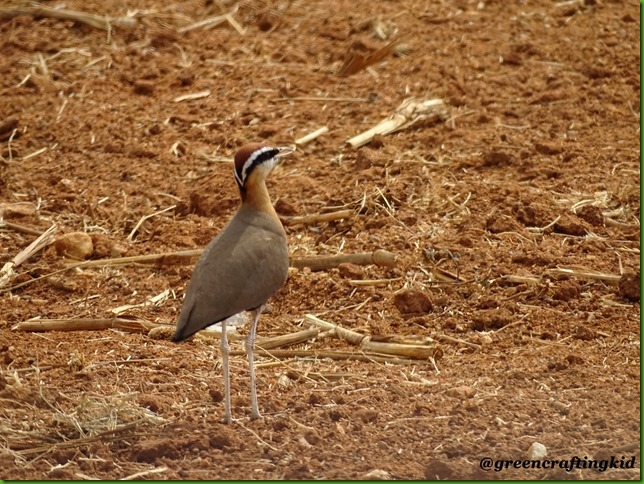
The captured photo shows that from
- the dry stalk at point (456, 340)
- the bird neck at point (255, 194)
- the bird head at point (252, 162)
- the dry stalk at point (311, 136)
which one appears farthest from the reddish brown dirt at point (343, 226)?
the bird head at point (252, 162)

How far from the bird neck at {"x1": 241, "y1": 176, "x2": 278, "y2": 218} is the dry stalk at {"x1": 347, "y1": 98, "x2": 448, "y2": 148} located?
129 inches

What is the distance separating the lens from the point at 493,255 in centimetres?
852

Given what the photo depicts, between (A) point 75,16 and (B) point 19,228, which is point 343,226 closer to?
(B) point 19,228

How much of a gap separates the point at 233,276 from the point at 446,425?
1416mm

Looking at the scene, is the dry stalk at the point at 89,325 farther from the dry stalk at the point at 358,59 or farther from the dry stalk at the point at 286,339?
the dry stalk at the point at 358,59

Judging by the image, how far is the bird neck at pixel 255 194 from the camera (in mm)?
6957

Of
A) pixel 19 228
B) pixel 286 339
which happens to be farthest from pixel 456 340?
pixel 19 228

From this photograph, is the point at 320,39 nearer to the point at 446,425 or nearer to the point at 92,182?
the point at 92,182

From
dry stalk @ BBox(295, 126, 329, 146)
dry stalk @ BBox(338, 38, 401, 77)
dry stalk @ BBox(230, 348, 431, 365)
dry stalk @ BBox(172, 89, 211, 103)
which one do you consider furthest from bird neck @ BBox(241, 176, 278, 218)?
dry stalk @ BBox(338, 38, 401, 77)

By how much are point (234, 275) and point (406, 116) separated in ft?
14.5

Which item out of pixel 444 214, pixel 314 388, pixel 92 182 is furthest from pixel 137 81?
pixel 314 388

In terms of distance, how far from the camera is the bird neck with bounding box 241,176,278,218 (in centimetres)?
696

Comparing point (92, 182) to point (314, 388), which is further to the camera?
point (92, 182)

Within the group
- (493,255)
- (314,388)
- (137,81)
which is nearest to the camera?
(314,388)
